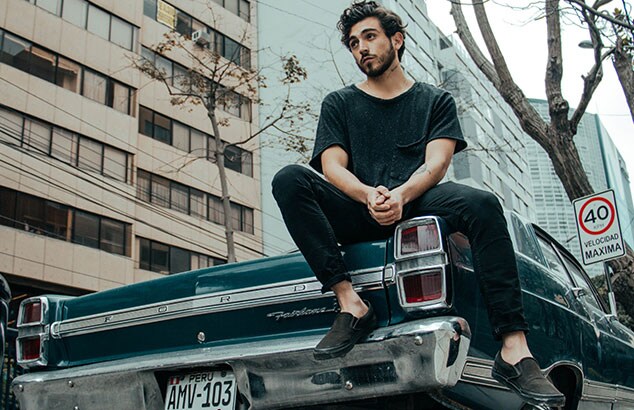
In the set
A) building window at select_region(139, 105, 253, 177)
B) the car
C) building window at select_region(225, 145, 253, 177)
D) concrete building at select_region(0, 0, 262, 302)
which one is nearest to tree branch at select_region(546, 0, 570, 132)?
the car

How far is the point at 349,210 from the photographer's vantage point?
292cm

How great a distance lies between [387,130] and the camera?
3.19 metres

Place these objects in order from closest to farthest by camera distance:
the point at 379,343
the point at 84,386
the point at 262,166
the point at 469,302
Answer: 1. the point at 379,343
2. the point at 469,302
3. the point at 84,386
4. the point at 262,166

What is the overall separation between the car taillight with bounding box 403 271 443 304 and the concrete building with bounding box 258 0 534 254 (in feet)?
54.5

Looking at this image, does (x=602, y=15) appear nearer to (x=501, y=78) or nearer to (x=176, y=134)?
(x=501, y=78)

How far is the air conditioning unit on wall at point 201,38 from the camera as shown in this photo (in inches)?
1012

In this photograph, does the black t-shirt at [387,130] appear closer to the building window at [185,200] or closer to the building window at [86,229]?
the building window at [86,229]

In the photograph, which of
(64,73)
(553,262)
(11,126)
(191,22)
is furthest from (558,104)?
(191,22)

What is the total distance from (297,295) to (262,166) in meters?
26.7

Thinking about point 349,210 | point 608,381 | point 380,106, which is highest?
point 380,106

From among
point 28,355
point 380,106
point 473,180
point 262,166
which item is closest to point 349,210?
point 380,106

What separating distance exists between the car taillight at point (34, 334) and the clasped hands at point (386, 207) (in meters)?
1.85

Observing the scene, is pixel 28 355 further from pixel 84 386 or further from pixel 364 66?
pixel 364 66

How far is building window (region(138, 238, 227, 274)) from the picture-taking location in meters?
22.6
